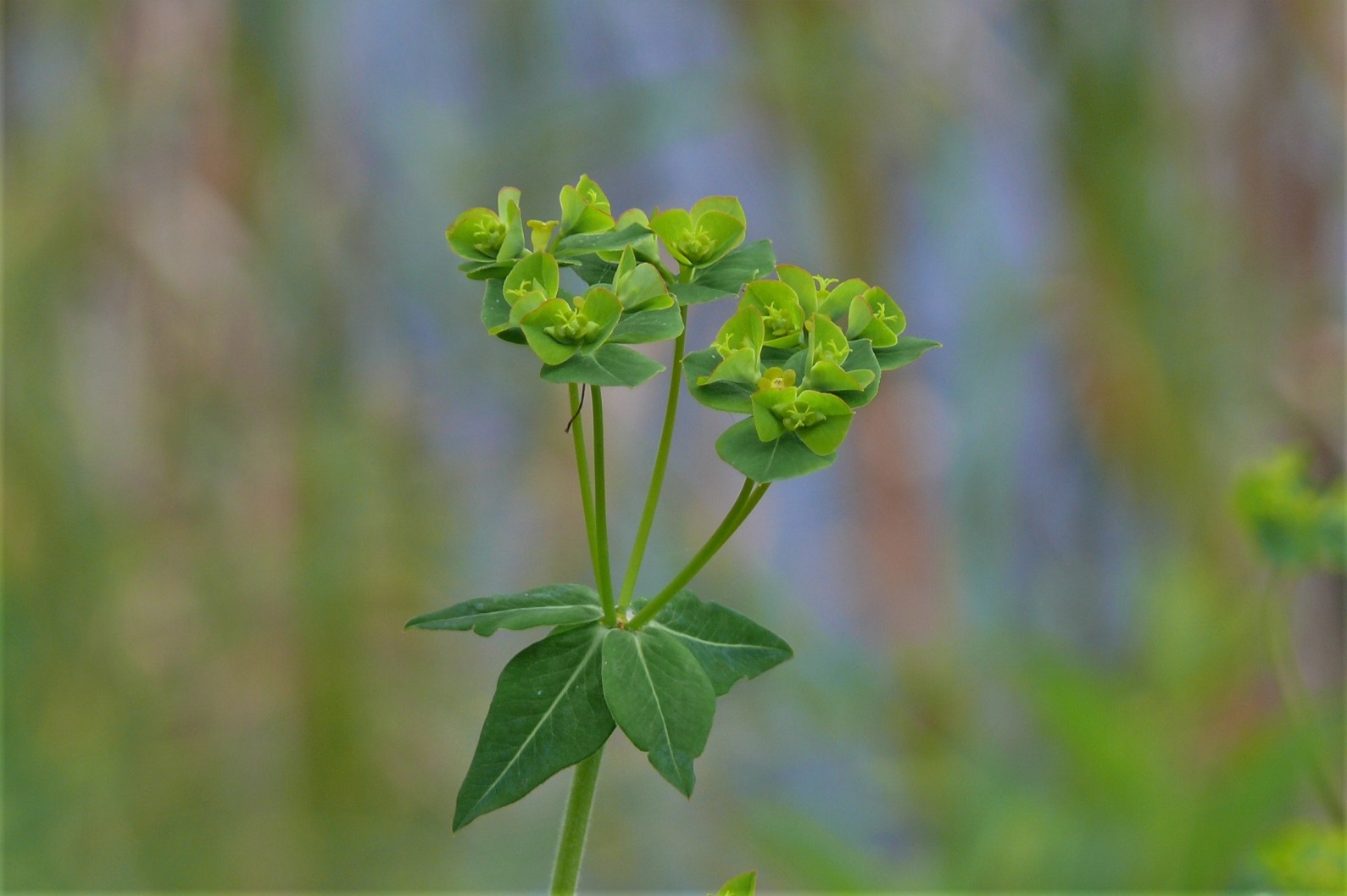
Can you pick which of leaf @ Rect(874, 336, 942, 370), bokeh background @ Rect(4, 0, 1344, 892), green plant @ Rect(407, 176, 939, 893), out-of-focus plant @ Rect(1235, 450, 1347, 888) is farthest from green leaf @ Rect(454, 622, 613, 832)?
bokeh background @ Rect(4, 0, 1344, 892)

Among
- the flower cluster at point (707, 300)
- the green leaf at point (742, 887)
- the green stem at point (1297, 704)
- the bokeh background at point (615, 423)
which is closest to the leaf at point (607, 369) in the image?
the flower cluster at point (707, 300)

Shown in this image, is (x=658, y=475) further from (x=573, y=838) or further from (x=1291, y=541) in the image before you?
(x=1291, y=541)

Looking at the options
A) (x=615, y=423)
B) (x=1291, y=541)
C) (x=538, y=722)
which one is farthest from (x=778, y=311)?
(x=615, y=423)

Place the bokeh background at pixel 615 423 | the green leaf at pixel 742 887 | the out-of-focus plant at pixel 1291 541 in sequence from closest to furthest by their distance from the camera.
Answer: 1. the green leaf at pixel 742 887
2. the out-of-focus plant at pixel 1291 541
3. the bokeh background at pixel 615 423

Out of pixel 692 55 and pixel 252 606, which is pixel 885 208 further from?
pixel 252 606

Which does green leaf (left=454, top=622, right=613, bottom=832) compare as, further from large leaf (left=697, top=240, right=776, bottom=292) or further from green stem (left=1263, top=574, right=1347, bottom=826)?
green stem (left=1263, top=574, right=1347, bottom=826)

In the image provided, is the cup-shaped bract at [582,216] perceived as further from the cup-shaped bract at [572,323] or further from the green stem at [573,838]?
the green stem at [573,838]

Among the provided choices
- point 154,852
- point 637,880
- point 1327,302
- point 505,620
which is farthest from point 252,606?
point 1327,302
